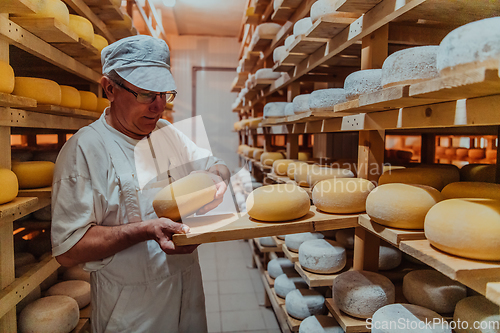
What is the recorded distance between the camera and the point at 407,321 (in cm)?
109

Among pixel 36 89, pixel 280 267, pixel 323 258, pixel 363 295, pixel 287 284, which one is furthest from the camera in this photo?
pixel 280 267

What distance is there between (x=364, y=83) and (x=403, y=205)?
45 centimetres

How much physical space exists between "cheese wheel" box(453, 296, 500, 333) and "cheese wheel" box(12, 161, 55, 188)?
1.88 m

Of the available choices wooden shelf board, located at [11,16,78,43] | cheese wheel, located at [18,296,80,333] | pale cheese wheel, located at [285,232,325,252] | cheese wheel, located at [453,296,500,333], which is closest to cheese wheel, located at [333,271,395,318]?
cheese wheel, located at [453,296,500,333]

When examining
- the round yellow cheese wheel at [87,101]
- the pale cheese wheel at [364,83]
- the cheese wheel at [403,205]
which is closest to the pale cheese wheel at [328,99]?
the pale cheese wheel at [364,83]

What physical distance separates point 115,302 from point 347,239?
1285mm

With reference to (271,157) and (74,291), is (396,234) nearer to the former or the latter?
(74,291)

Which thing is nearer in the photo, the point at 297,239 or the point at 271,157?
the point at 297,239

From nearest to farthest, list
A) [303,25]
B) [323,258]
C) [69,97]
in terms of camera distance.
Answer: [323,258] → [69,97] → [303,25]

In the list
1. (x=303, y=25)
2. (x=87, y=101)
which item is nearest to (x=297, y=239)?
(x=303, y=25)

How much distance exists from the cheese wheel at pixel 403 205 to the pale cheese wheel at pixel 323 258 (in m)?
0.63

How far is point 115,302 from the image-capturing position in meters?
1.26

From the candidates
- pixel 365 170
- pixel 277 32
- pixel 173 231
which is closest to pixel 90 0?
pixel 277 32

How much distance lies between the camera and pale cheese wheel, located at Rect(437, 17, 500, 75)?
0.63 m
